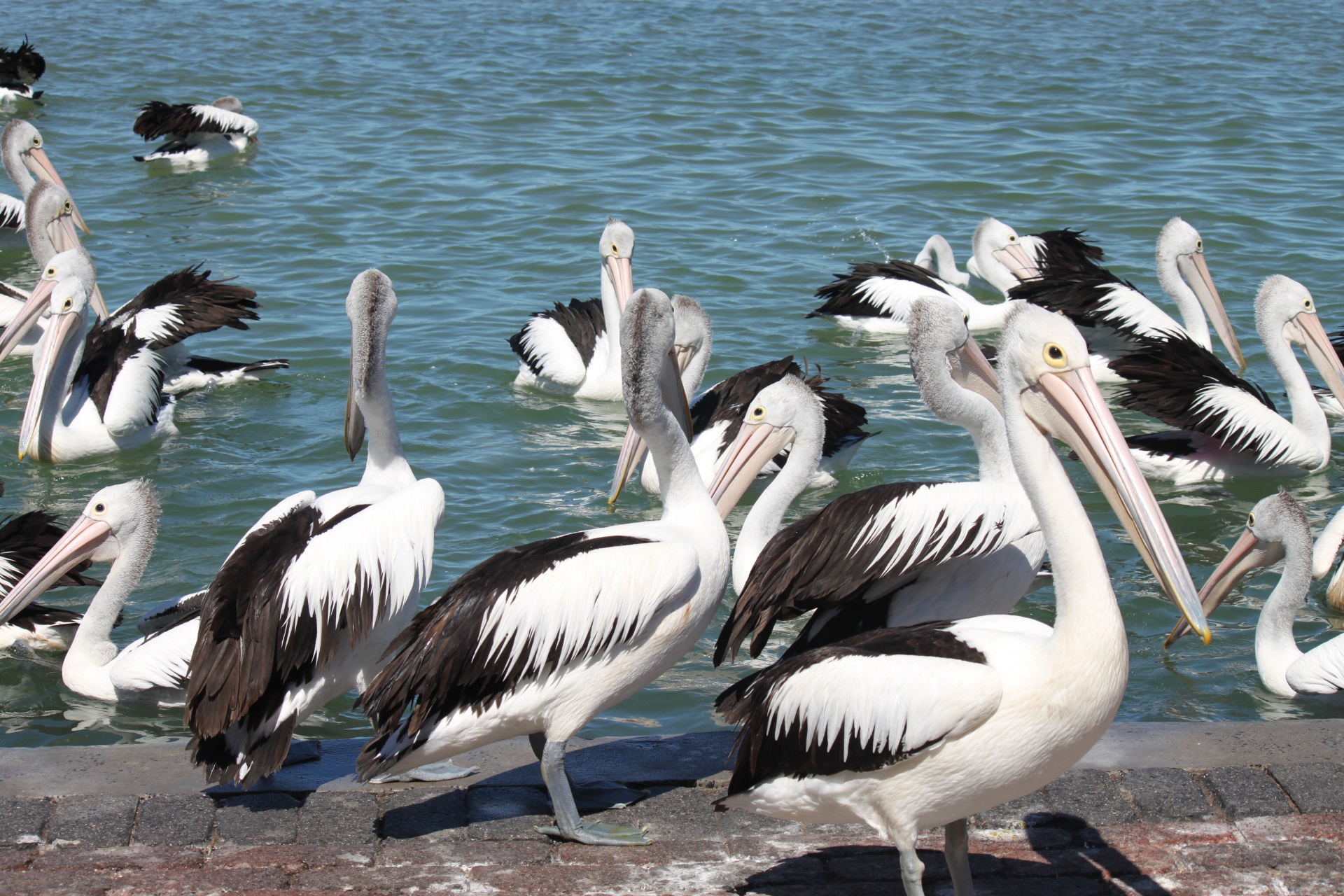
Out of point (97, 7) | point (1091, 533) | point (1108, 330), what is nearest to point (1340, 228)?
point (1108, 330)

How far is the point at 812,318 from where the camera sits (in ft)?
28.9

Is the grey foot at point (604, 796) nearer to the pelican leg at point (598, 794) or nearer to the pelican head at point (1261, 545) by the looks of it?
the pelican leg at point (598, 794)

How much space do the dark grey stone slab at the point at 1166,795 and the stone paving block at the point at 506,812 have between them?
A: 1339 mm

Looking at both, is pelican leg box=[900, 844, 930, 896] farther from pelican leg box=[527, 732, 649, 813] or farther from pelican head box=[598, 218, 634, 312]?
pelican head box=[598, 218, 634, 312]

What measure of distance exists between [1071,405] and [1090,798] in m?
1.07

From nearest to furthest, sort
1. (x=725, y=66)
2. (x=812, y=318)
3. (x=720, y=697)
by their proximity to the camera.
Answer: (x=720, y=697) < (x=812, y=318) < (x=725, y=66)

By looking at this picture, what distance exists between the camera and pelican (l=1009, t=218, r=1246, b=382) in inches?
296

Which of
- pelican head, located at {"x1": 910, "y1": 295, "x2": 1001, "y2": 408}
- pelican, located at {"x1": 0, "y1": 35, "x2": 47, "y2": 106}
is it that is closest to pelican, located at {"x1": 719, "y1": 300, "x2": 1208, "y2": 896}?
pelican head, located at {"x1": 910, "y1": 295, "x2": 1001, "y2": 408}

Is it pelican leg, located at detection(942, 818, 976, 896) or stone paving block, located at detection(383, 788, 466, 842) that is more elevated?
pelican leg, located at detection(942, 818, 976, 896)

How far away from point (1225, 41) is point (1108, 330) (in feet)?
30.1

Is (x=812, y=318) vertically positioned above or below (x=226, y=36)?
below

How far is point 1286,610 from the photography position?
185 inches

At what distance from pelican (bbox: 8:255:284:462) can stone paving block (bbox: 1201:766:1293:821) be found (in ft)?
16.9

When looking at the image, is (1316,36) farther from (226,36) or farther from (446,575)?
(446,575)
